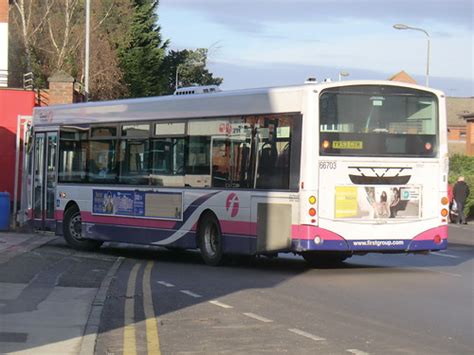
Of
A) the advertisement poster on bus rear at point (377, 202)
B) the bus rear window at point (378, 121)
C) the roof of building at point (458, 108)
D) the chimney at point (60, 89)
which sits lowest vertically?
the advertisement poster on bus rear at point (377, 202)

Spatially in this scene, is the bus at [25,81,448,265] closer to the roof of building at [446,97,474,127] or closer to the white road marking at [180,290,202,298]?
the white road marking at [180,290,202,298]

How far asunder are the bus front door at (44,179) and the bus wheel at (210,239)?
5379mm

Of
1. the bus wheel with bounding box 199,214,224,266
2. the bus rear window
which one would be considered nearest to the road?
the bus wheel with bounding box 199,214,224,266

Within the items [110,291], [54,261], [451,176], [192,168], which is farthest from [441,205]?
[451,176]

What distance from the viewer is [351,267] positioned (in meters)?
15.5

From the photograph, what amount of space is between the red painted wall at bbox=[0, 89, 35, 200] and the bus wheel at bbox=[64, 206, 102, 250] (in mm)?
11739

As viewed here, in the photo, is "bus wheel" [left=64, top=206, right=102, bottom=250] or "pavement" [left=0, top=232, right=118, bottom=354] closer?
"pavement" [left=0, top=232, right=118, bottom=354]

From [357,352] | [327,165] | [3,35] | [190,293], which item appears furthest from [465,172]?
[357,352]

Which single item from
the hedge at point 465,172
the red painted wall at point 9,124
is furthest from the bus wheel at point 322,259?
the hedge at point 465,172

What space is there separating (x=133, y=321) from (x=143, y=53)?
167ft

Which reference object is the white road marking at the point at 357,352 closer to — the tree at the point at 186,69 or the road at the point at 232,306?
the road at the point at 232,306

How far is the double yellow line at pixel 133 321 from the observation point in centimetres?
803

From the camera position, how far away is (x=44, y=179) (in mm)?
19781

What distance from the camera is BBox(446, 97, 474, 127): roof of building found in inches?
3620
